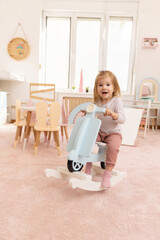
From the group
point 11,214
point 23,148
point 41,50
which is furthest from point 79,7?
point 11,214

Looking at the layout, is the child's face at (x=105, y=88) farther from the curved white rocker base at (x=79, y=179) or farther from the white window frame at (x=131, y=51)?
the white window frame at (x=131, y=51)

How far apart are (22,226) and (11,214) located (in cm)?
12

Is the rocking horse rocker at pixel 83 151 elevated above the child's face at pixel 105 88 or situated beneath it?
situated beneath

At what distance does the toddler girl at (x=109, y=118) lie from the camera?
4.37 ft

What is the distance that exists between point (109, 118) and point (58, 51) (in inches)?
140

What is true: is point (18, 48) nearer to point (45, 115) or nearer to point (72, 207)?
point (45, 115)

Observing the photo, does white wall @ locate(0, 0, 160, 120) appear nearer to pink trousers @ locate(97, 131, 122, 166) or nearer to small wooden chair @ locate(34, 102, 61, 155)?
small wooden chair @ locate(34, 102, 61, 155)

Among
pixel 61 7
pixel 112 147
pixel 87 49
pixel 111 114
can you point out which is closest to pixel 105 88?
pixel 111 114

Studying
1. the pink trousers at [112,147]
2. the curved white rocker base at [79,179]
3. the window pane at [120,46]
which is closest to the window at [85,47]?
the window pane at [120,46]

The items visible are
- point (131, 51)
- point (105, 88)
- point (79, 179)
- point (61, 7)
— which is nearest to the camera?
point (79, 179)

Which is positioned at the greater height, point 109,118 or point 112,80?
point 112,80

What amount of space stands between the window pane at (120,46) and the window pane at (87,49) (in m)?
0.28

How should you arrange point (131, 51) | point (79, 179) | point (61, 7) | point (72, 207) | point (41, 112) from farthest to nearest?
point (131, 51) < point (61, 7) < point (41, 112) < point (79, 179) < point (72, 207)

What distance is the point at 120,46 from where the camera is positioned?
4496 mm
